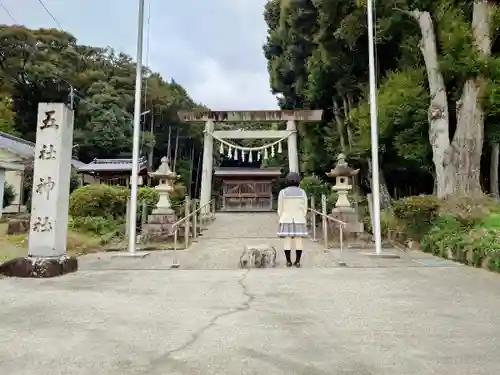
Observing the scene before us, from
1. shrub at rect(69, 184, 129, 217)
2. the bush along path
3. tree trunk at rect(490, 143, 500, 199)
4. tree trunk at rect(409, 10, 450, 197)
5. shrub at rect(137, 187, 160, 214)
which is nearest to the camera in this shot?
the bush along path

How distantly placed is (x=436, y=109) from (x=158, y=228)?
823 centimetres

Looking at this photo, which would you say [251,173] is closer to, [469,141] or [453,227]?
[469,141]

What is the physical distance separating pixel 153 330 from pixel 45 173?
4.32 metres

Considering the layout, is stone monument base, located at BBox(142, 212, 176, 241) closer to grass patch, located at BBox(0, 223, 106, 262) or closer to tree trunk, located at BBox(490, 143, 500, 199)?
grass patch, located at BBox(0, 223, 106, 262)

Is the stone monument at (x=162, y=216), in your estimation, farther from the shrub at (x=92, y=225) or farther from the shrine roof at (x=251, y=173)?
the shrine roof at (x=251, y=173)

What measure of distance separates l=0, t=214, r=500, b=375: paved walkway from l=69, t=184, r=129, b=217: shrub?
7527 mm

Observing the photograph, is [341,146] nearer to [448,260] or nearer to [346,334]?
[448,260]

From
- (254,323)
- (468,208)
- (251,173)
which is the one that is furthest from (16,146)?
(254,323)

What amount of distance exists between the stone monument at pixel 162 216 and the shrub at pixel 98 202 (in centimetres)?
231

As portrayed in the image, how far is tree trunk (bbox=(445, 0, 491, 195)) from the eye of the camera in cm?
1108

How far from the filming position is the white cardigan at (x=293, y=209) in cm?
758

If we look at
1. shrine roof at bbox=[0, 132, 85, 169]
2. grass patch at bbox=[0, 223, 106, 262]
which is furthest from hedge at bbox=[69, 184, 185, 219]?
shrine roof at bbox=[0, 132, 85, 169]

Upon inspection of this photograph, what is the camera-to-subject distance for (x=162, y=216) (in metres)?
12.5

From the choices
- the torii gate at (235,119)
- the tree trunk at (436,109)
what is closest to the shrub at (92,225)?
the torii gate at (235,119)
